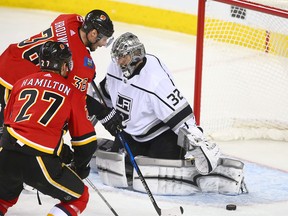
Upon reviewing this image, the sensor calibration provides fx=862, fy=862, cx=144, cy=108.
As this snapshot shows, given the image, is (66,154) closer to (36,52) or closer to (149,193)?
(149,193)

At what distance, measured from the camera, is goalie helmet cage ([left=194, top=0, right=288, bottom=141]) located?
5719 mm

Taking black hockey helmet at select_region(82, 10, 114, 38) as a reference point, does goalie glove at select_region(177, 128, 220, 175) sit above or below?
below

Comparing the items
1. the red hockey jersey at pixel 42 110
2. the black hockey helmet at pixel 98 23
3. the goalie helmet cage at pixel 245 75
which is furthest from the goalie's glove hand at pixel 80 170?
the goalie helmet cage at pixel 245 75

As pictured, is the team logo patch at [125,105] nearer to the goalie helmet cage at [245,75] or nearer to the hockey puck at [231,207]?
the hockey puck at [231,207]

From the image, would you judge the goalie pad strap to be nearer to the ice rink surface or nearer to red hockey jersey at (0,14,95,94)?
the ice rink surface

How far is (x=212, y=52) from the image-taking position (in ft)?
19.9

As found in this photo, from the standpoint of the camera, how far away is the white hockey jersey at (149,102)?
4.51 metres

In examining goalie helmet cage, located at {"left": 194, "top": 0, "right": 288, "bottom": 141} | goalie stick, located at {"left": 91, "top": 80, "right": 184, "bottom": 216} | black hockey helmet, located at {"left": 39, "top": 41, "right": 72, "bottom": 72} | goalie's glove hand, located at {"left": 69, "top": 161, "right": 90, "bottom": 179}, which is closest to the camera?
black hockey helmet, located at {"left": 39, "top": 41, "right": 72, "bottom": 72}

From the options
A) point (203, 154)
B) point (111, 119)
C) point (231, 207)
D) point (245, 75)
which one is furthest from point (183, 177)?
point (245, 75)

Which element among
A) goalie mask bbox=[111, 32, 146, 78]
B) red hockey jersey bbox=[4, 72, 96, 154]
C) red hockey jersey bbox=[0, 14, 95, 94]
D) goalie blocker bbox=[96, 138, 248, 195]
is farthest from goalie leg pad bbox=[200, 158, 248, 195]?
red hockey jersey bbox=[4, 72, 96, 154]

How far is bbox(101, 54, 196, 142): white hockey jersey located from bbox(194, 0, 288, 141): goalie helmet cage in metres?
0.96

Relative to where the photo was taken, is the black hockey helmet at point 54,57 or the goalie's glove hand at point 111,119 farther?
the goalie's glove hand at point 111,119

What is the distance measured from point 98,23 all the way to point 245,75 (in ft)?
6.47

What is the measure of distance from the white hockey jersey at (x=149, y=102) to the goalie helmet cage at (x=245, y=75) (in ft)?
3.16
